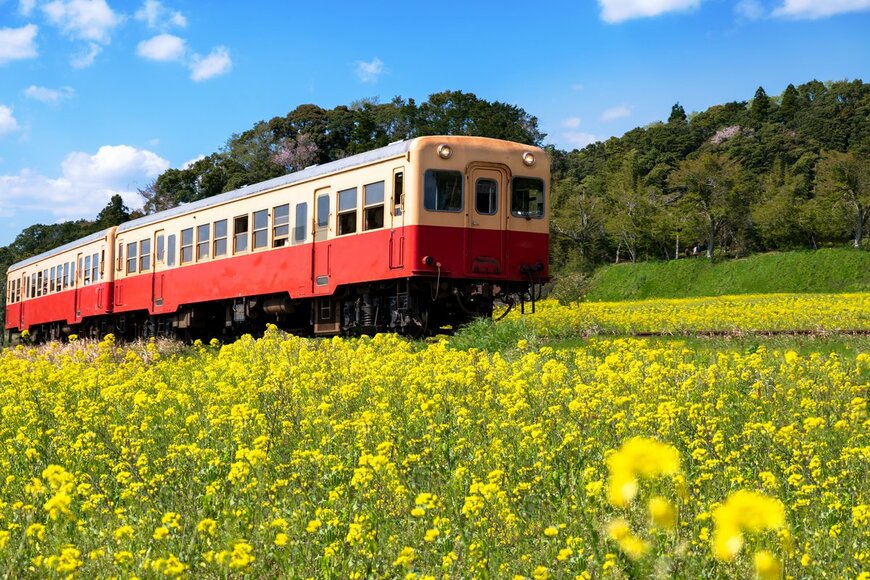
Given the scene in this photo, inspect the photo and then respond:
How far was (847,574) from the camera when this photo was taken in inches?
118

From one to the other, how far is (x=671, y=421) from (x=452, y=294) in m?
8.45

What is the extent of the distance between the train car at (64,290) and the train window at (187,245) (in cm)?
411

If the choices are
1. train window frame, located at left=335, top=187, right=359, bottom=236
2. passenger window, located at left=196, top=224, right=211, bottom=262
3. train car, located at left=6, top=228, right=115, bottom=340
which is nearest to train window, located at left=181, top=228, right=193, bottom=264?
passenger window, located at left=196, top=224, right=211, bottom=262

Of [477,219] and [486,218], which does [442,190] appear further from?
[486,218]

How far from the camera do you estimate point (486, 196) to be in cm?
1336

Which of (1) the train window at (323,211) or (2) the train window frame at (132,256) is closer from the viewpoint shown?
(1) the train window at (323,211)

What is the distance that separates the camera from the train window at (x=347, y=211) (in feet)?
44.2

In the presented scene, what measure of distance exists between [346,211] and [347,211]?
3cm

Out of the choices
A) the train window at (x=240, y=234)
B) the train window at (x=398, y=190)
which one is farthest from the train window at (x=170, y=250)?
the train window at (x=398, y=190)

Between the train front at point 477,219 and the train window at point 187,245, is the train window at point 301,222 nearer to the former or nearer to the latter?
the train front at point 477,219

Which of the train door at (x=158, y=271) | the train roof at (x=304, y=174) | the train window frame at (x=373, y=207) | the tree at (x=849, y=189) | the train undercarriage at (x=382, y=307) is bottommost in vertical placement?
the train undercarriage at (x=382, y=307)

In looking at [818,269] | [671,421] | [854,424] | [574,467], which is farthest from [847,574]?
[818,269]

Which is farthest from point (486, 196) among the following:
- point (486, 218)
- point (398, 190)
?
point (398, 190)

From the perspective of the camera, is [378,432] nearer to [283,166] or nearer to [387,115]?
[283,166]
